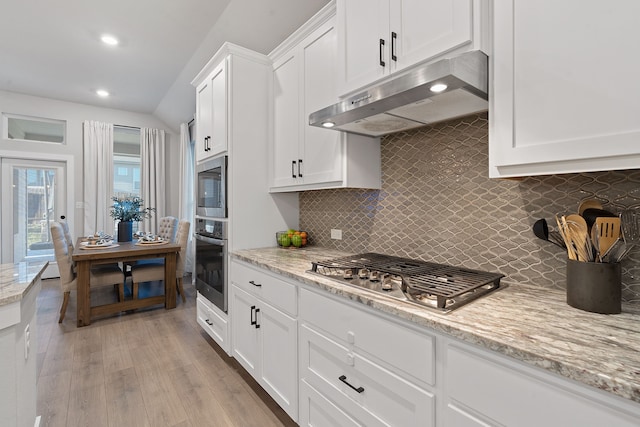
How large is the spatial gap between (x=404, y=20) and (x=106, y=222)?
591 cm

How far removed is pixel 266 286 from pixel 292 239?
2.09 ft

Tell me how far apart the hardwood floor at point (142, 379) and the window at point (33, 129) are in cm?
349

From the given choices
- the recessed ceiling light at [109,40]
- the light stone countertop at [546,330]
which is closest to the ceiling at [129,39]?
the recessed ceiling light at [109,40]

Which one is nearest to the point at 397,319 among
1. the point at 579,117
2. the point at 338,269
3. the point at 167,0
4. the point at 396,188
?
the point at 338,269

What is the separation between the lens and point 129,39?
320cm

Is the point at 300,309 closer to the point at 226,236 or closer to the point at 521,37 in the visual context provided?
the point at 226,236

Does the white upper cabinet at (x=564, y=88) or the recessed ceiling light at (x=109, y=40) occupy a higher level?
the recessed ceiling light at (x=109, y=40)

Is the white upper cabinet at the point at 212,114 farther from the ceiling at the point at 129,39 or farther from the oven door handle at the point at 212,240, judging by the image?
the oven door handle at the point at 212,240

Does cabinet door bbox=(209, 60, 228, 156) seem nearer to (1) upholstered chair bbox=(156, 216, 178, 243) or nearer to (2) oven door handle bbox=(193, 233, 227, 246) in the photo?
(2) oven door handle bbox=(193, 233, 227, 246)

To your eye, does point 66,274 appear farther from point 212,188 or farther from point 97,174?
point 97,174

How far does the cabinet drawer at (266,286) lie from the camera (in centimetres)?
160

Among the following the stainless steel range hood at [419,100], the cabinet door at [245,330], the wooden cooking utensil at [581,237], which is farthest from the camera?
the cabinet door at [245,330]

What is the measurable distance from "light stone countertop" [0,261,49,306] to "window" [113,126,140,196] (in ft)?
15.4

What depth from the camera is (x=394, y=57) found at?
1.35m
